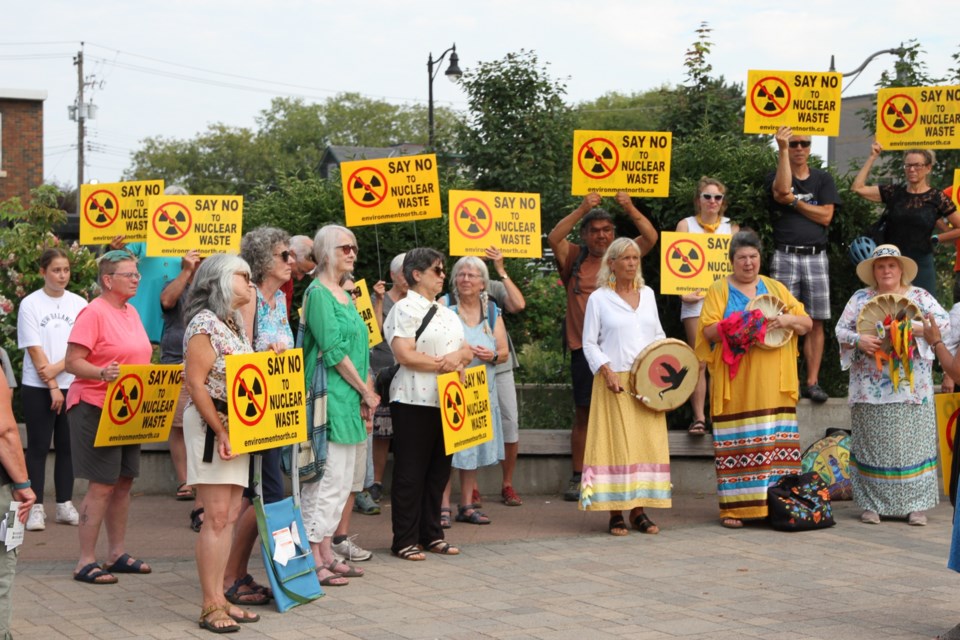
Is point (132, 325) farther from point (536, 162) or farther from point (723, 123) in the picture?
point (536, 162)

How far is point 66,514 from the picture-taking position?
9.59 metres

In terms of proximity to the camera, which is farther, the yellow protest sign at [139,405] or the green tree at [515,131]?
the green tree at [515,131]

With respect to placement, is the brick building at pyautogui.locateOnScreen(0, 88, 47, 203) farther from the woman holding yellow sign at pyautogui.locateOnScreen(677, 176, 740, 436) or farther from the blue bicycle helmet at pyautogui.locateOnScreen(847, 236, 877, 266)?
the blue bicycle helmet at pyautogui.locateOnScreen(847, 236, 877, 266)

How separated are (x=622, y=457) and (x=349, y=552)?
2188 millimetres

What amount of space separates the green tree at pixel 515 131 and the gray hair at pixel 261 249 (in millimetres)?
14631

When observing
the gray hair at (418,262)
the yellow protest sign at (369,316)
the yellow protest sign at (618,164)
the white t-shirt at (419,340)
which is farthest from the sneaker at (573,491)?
the gray hair at (418,262)

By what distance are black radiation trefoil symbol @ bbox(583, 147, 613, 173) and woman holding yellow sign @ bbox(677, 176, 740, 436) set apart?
0.79 m

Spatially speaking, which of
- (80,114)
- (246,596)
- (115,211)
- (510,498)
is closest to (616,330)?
(510,498)

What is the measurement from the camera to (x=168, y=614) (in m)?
6.69

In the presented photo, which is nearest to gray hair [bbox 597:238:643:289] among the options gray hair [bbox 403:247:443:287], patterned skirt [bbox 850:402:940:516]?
gray hair [bbox 403:247:443:287]

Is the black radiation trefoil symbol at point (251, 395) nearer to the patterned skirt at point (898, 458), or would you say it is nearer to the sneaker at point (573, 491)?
the sneaker at point (573, 491)

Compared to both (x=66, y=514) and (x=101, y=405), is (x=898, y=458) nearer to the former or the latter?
(x=101, y=405)

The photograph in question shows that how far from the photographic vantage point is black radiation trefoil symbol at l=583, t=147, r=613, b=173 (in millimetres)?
10438

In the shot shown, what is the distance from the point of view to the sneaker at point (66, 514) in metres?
9.59
